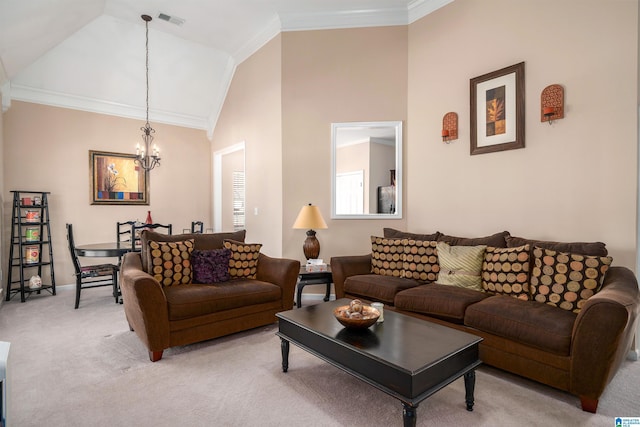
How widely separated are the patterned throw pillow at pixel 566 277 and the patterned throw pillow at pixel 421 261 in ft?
2.95

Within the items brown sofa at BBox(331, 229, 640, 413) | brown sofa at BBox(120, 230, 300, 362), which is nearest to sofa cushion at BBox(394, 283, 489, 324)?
brown sofa at BBox(331, 229, 640, 413)

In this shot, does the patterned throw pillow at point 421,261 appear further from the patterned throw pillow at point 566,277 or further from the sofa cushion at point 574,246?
the patterned throw pillow at point 566,277

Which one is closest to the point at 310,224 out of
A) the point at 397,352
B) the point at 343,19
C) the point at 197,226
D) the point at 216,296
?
the point at 216,296

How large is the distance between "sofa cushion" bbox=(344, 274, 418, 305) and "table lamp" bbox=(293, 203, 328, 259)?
0.70 meters

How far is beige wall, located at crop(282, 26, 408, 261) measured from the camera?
14.0ft

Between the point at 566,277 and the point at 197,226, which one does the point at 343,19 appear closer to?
the point at 566,277

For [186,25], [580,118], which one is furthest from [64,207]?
[580,118]

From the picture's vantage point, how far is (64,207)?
4.92 m

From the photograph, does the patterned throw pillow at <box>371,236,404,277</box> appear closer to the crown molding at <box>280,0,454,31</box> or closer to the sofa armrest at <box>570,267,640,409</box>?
the sofa armrest at <box>570,267,640,409</box>

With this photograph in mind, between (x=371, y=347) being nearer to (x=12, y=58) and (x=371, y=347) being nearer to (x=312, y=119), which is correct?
(x=312, y=119)

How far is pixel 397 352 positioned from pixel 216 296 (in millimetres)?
1735

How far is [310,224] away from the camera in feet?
12.9

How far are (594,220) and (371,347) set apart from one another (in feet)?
7.52

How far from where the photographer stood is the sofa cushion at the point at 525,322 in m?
2.02
